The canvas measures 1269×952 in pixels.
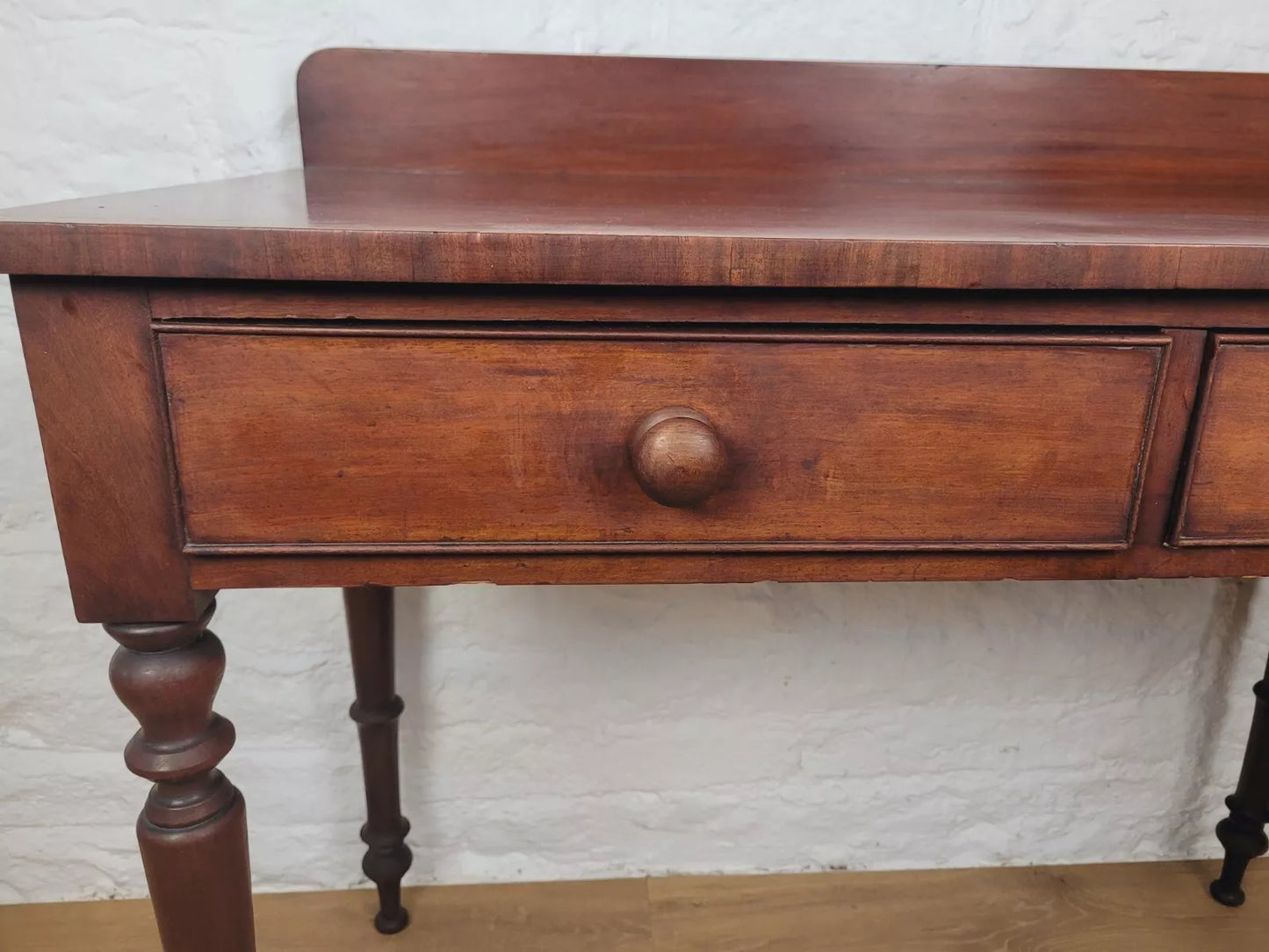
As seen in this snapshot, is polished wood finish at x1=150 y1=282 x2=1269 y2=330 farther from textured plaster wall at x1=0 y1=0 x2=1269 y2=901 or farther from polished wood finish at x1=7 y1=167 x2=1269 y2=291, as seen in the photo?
textured plaster wall at x1=0 y1=0 x2=1269 y2=901

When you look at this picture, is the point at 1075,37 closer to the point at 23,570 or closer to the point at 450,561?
the point at 450,561

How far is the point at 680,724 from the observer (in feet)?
3.35

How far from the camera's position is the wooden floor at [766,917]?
3.17 ft

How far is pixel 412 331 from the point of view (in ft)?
1.33

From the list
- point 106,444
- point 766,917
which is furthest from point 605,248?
point 766,917

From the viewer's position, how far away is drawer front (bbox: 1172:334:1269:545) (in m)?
0.44

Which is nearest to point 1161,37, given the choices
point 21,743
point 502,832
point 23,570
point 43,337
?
point 43,337

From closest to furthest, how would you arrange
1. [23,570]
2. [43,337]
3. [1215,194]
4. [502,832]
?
[43,337] → [1215,194] → [23,570] → [502,832]

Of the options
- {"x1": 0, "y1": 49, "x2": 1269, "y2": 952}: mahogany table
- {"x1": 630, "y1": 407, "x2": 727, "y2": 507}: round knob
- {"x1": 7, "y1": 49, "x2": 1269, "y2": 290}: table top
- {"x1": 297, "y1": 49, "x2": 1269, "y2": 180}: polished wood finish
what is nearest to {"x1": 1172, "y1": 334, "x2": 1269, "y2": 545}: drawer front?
{"x1": 0, "y1": 49, "x2": 1269, "y2": 952}: mahogany table

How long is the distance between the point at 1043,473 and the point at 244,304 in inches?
14.3

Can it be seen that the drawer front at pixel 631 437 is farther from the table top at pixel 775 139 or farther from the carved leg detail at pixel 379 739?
the carved leg detail at pixel 379 739

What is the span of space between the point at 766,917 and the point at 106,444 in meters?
0.85

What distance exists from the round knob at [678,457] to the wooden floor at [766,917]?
0.71 meters

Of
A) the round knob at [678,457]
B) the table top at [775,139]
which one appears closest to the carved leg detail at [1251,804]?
the table top at [775,139]
